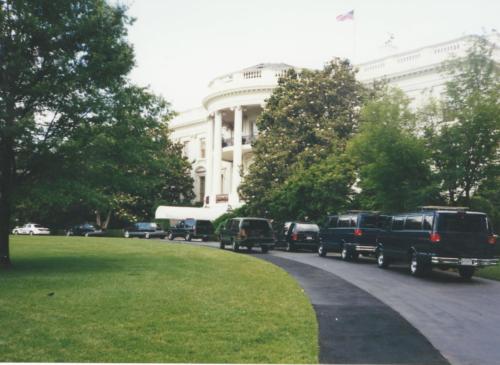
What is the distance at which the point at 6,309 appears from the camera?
9.48m

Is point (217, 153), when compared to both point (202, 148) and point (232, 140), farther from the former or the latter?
point (202, 148)

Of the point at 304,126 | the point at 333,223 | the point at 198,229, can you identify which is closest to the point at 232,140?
the point at 198,229

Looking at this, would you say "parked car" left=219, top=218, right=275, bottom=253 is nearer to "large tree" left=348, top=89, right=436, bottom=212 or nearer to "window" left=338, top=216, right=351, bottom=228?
"window" left=338, top=216, right=351, bottom=228

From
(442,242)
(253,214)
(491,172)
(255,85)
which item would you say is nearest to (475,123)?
(491,172)

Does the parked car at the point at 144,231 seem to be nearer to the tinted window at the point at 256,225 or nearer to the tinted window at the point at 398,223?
the tinted window at the point at 256,225

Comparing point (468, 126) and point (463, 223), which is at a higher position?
point (468, 126)

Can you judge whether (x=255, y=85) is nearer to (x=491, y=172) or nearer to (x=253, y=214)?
(x=253, y=214)

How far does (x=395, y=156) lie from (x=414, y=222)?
332cm

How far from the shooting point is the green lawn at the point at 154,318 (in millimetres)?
6703

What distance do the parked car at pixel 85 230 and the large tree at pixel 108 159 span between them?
37030mm

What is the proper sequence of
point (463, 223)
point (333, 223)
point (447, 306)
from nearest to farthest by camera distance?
point (447, 306) < point (463, 223) < point (333, 223)

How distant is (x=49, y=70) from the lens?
1595 cm

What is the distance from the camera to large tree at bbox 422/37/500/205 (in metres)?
17.9

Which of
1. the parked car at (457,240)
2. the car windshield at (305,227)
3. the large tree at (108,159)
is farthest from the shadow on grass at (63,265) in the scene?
the car windshield at (305,227)
